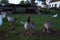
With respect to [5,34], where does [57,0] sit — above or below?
below

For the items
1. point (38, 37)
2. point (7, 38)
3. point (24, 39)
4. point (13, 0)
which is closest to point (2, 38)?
point (7, 38)

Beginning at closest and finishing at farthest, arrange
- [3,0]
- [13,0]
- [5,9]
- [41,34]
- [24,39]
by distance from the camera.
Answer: [24,39] → [41,34] → [5,9] → [3,0] → [13,0]

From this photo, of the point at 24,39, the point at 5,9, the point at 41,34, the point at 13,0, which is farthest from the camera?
the point at 13,0

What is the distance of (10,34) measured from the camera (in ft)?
20.3

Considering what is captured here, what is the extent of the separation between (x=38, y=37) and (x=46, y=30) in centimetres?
65

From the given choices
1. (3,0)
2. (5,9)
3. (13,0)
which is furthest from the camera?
(13,0)

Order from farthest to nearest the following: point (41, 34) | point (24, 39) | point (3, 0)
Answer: point (3, 0), point (41, 34), point (24, 39)

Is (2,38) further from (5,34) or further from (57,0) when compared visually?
(57,0)

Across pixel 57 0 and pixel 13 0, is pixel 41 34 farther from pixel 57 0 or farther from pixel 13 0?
pixel 13 0

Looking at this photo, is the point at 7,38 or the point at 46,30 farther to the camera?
the point at 46,30

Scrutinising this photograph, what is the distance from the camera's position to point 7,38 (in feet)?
19.1

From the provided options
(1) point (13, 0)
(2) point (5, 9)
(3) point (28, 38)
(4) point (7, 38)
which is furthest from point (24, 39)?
(1) point (13, 0)

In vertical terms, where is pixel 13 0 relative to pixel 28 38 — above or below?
below

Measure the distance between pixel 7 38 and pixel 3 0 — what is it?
63.1 feet
